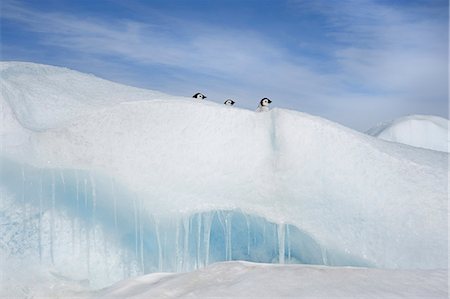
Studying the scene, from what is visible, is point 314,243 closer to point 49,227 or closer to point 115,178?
point 115,178

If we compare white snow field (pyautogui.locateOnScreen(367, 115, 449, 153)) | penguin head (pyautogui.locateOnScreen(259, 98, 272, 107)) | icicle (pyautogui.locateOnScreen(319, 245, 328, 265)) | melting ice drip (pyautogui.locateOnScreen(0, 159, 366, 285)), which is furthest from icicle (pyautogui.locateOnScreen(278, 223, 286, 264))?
white snow field (pyautogui.locateOnScreen(367, 115, 449, 153))

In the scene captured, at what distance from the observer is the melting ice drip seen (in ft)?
17.8

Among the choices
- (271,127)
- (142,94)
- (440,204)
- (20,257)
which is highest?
(142,94)

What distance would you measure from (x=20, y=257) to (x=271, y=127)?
10.1 ft

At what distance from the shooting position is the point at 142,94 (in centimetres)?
652

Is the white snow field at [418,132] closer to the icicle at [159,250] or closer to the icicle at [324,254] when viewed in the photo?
the icicle at [324,254]

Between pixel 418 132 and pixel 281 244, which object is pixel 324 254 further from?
pixel 418 132

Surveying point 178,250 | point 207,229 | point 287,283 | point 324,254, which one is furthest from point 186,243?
point 287,283

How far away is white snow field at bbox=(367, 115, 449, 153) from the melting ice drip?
37.2ft

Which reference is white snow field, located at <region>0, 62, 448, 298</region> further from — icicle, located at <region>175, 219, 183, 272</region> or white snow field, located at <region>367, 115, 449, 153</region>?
white snow field, located at <region>367, 115, 449, 153</region>

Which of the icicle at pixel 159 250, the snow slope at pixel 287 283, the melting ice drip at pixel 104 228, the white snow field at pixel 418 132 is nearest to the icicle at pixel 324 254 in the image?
the melting ice drip at pixel 104 228

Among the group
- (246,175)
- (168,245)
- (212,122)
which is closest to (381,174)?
(246,175)

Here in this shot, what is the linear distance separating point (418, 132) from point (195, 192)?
12.5 m

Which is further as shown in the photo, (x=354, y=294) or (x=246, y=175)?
(x=246, y=175)
